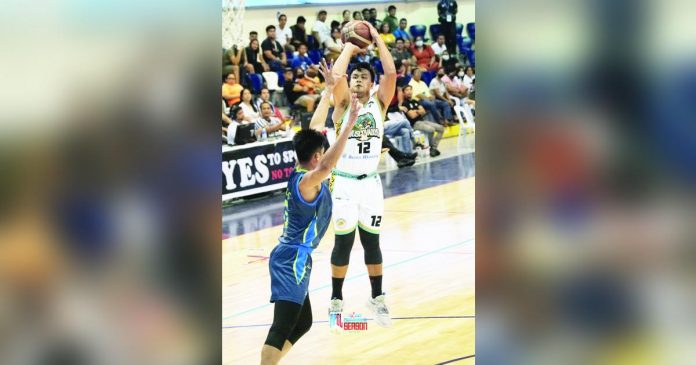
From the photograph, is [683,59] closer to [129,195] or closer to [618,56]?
[618,56]

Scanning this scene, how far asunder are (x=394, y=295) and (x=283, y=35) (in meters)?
12.7

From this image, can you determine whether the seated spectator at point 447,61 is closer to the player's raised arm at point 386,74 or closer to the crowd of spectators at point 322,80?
the crowd of spectators at point 322,80

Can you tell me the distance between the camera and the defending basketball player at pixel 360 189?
8273 mm

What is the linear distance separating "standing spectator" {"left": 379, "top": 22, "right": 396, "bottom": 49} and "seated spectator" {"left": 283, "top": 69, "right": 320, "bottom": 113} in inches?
209

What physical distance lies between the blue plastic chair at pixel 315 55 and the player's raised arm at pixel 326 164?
1582 centimetres

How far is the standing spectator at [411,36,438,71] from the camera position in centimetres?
2508

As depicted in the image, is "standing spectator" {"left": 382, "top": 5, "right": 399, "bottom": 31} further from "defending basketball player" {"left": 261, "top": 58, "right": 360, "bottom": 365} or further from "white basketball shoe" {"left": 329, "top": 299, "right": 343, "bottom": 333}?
"defending basketball player" {"left": 261, "top": 58, "right": 360, "bottom": 365}

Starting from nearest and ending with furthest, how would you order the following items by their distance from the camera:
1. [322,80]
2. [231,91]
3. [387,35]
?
[231,91]
[322,80]
[387,35]

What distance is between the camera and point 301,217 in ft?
19.9

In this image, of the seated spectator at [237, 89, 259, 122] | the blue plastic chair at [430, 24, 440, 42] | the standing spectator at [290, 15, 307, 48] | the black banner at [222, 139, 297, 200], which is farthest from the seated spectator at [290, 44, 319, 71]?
the blue plastic chair at [430, 24, 440, 42]

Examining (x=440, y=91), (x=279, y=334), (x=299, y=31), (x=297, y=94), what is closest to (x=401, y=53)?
(x=440, y=91)

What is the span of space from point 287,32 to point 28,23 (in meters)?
20.2

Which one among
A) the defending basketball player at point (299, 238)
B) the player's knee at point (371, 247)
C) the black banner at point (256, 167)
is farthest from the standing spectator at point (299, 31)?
the defending basketball player at point (299, 238)

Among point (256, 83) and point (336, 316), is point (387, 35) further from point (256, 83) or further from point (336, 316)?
point (336, 316)
